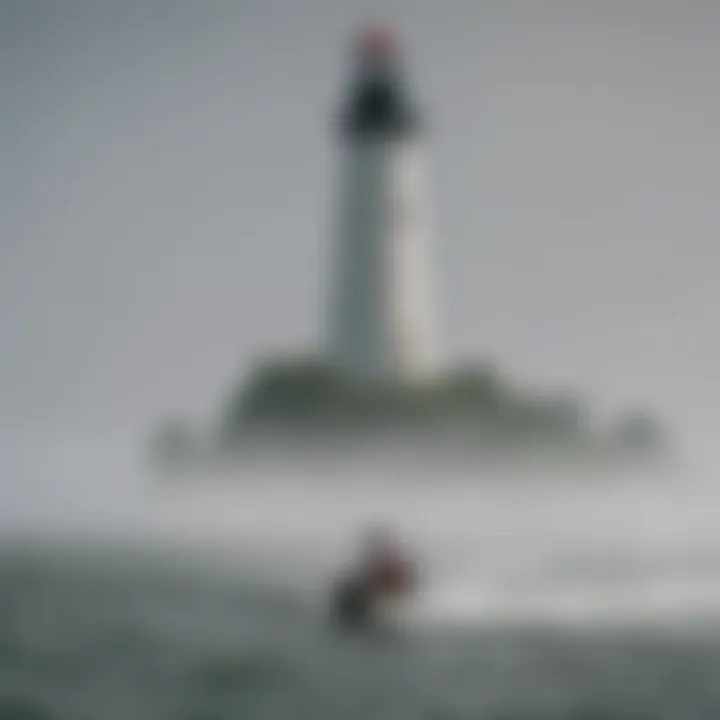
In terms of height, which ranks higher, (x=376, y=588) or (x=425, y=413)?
(x=425, y=413)

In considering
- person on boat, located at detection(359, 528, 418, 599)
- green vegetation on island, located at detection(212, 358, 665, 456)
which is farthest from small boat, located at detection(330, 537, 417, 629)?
green vegetation on island, located at detection(212, 358, 665, 456)

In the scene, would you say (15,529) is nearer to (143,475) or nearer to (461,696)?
(143,475)

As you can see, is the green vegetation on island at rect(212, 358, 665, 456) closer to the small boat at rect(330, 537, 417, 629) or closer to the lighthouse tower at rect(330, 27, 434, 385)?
the lighthouse tower at rect(330, 27, 434, 385)

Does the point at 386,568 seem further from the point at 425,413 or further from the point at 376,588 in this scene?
the point at 425,413

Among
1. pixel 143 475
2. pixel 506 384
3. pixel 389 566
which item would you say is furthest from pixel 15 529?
pixel 506 384

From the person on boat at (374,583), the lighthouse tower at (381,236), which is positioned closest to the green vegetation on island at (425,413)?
the lighthouse tower at (381,236)

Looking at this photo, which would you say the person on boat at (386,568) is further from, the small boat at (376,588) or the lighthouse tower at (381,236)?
the lighthouse tower at (381,236)

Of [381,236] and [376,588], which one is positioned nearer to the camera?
[376,588]

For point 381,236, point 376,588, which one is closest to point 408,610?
point 376,588
